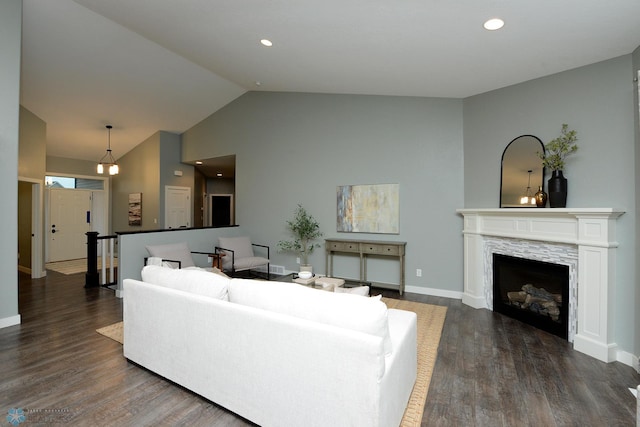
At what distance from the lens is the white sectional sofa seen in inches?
61.1

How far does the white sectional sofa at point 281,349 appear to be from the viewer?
1.55 metres

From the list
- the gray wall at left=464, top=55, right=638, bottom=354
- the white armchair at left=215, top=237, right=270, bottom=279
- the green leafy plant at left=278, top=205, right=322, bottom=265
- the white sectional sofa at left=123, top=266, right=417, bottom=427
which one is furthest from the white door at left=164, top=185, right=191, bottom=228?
the gray wall at left=464, top=55, right=638, bottom=354

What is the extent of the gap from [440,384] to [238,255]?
435 cm

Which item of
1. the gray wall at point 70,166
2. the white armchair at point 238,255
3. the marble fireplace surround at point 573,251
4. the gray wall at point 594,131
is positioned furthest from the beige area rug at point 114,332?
the gray wall at point 70,166

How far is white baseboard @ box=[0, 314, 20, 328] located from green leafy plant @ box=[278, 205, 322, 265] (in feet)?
12.6

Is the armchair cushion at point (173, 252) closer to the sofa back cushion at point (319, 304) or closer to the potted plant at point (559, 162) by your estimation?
the sofa back cushion at point (319, 304)

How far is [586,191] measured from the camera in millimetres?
3229

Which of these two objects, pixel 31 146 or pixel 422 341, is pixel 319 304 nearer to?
pixel 422 341

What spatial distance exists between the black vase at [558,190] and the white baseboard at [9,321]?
609cm

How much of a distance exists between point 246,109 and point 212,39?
2.69 meters

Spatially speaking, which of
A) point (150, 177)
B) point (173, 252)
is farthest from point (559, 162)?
point (150, 177)

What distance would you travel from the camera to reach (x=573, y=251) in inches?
127

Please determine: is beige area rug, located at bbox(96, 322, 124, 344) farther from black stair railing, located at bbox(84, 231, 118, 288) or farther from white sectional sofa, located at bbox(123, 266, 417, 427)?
black stair railing, located at bbox(84, 231, 118, 288)

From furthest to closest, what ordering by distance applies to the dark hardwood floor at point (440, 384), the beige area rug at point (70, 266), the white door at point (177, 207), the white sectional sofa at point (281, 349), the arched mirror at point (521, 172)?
1. the white door at point (177, 207)
2. the beige area rug at point (70, 266)
3. the arched mirror at point (521, 172)
4. the dark hardwood floor at point (440, 384)
5. the white sectional sofa at point (281, 349)
